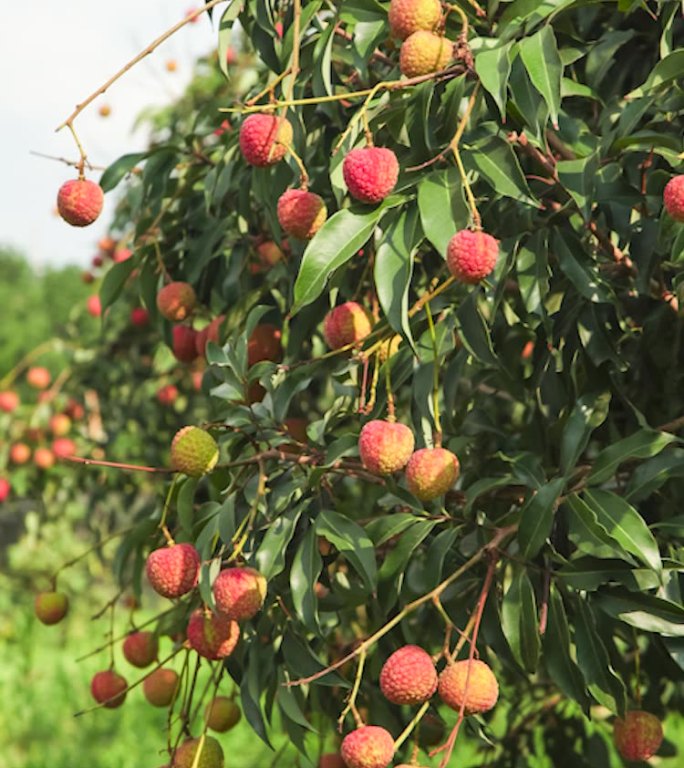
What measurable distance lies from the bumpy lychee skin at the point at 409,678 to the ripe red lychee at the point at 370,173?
0.38 m

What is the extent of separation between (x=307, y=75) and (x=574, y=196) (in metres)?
0.30

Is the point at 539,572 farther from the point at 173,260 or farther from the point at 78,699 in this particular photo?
the point at 78,699

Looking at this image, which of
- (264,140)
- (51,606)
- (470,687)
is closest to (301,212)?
(264,140)

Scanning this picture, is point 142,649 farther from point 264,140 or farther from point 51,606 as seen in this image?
point 264,140

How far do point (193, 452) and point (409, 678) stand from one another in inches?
12.5

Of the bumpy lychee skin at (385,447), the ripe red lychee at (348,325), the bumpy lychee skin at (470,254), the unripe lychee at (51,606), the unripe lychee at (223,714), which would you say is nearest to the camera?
the bumpy lychee skin at (470,254)

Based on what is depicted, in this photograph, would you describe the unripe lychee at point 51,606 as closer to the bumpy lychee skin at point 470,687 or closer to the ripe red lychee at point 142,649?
the ripe red lychee at point 142,649

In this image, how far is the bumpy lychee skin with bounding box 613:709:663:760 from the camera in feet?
3.96

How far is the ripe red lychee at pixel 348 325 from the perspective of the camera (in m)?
1.16

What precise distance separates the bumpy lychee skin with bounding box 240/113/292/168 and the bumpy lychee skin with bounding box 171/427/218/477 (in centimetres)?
27

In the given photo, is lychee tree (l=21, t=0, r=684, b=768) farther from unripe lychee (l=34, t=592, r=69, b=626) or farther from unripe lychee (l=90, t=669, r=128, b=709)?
unripe lychee (l=34, t=592, r=69, b=626)

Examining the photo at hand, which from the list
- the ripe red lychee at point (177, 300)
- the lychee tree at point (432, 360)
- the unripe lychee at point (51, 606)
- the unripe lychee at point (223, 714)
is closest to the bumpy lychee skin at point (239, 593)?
the lychee tree at point (432, 360)

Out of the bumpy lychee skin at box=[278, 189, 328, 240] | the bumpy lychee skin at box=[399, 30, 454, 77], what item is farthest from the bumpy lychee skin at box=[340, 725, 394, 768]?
the bumpy lychee skin at box=[399, 30, 454, 77]

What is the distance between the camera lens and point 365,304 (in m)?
1.37
